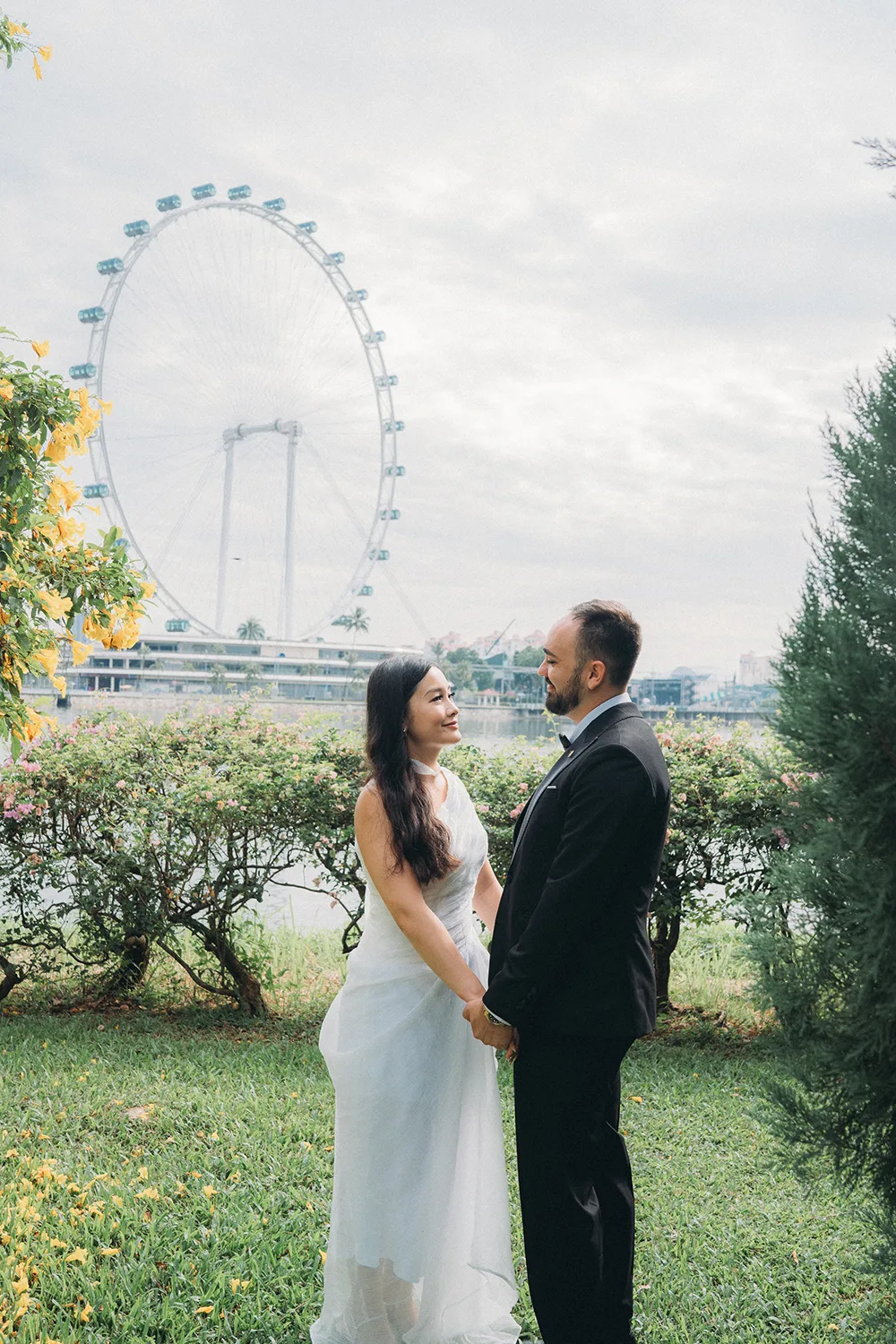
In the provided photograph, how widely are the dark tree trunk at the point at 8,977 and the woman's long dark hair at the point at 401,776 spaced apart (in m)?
3.77

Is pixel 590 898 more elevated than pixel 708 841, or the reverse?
pixel 590 898

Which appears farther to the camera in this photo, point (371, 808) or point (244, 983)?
point (244, 983)

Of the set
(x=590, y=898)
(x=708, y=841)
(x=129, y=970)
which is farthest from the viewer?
(x=129, y=970)

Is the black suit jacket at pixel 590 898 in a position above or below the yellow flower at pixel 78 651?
below

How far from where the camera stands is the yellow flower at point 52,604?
9.05 ft

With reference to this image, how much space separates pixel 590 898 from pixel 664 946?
3.36 meters

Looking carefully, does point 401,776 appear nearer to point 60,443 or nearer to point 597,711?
point 597,711

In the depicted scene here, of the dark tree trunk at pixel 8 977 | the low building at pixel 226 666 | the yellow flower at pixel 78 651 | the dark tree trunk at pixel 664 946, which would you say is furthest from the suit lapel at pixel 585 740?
the low building at pixel 226 666

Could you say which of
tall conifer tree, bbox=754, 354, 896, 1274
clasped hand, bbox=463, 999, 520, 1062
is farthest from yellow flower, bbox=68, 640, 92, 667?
tall conifer tree, bbox=754, 354, 896, 1274

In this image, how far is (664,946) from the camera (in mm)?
5352

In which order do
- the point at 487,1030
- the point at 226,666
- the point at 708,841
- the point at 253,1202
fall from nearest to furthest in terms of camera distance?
the point at 487,1030, the point at 253,1202, the point at 708,841, the point at 226,666

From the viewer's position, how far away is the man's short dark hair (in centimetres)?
250

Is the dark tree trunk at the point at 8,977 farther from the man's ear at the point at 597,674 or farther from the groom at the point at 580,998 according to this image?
the man's ear at the point at 597,674

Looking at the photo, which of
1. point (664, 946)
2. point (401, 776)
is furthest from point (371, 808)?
point (664, 946)
